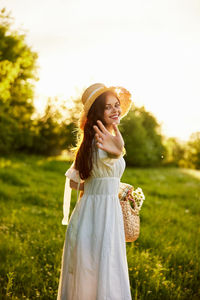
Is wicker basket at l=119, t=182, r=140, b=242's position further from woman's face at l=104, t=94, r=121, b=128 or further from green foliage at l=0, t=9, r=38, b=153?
green foliage at l=0, t=9, r=38, b=153

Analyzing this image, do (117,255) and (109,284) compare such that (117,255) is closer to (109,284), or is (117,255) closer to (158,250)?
(109,284)

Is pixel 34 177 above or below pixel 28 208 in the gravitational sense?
above

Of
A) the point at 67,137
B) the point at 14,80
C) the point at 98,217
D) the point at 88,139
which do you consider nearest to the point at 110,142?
the point at 88,139

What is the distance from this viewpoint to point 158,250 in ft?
17.1

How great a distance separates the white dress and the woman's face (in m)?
0.31

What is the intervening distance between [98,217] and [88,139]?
662 millimetres

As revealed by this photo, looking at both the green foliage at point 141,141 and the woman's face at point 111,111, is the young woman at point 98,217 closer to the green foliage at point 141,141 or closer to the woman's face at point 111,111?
the woman's face at point 111,111

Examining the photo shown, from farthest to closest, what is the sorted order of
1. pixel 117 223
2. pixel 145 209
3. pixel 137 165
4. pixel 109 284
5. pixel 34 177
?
pixel 137 165
pixel 34 177
pixel 145 209
pixel 117 223
pixel 109 284

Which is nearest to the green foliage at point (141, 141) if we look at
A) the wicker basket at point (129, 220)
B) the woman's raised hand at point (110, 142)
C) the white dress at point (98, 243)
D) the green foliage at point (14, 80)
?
the green foliage at point (14, 80)

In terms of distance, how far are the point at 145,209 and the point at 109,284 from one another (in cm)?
562

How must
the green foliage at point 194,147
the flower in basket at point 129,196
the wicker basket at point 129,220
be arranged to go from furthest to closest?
1. the green foliage at point 194,147
2. the flower in basket at point 129,196
3. the wicker basket at point 129,220

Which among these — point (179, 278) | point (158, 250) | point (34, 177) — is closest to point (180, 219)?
point (158, 250)

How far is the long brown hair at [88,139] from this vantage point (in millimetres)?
2637

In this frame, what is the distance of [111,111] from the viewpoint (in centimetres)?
275
